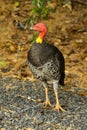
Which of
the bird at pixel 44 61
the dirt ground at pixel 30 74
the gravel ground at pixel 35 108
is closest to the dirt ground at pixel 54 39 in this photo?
the dirt ground at pixel 30 74

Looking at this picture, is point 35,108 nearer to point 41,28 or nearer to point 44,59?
point 44,59

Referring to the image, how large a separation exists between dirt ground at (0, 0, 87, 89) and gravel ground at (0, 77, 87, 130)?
0.63 metres

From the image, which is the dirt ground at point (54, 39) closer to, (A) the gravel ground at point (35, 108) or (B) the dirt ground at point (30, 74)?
(B) the dirt ground at point (30, 74)

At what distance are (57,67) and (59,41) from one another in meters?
3.56

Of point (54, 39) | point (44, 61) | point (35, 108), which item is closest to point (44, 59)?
point (44, 61)

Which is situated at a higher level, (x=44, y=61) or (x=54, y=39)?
(x=44, y=61)

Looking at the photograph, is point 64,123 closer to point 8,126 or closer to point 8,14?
point 8,126

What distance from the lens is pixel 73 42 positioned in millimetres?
11102

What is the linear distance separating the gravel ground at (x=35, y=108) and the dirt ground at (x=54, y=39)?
2.06ft

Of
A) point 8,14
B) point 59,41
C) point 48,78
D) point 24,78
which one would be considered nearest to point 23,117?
point 48,78

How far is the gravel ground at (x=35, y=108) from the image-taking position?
7.09 meters

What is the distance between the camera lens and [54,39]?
11.3 meters

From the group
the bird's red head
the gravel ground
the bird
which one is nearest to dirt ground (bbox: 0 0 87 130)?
the gravel ground

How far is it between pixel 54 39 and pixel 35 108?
12.6 ft
